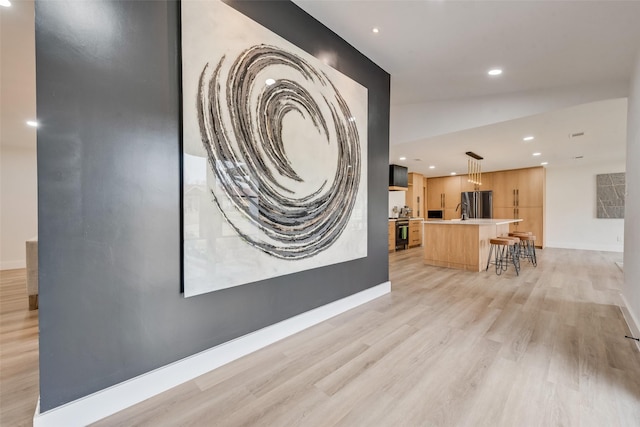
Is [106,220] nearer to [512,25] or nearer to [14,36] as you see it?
[14,36]

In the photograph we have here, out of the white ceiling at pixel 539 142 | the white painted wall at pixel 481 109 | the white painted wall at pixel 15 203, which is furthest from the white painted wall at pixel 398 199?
the white painted wall at pixel 15 203

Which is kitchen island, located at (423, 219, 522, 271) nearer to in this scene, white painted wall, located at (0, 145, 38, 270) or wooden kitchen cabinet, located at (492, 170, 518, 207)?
wooden kitchen cabinet, located at (492, 170, 518, 207)

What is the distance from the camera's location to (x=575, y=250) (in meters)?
7.44

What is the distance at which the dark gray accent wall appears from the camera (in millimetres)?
1266

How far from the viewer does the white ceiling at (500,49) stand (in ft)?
7.39

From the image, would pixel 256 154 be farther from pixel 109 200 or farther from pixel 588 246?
pixel 588 246

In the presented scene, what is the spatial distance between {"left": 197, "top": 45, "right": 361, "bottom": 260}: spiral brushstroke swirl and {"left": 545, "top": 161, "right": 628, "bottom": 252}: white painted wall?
867cm

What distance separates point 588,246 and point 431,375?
9.01 metres

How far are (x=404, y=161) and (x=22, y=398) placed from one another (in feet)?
23.2

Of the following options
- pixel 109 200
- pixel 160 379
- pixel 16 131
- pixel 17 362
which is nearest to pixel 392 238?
pixel 160 379

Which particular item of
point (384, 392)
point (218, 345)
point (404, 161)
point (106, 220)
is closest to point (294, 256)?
point (218, 345)

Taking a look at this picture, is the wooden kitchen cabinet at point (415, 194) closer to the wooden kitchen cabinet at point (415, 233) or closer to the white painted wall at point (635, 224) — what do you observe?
→ the wooden kitchen cabinet at point (415, 233)

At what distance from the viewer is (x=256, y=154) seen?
1983mm

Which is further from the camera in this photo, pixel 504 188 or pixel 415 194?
pixel 415 194
